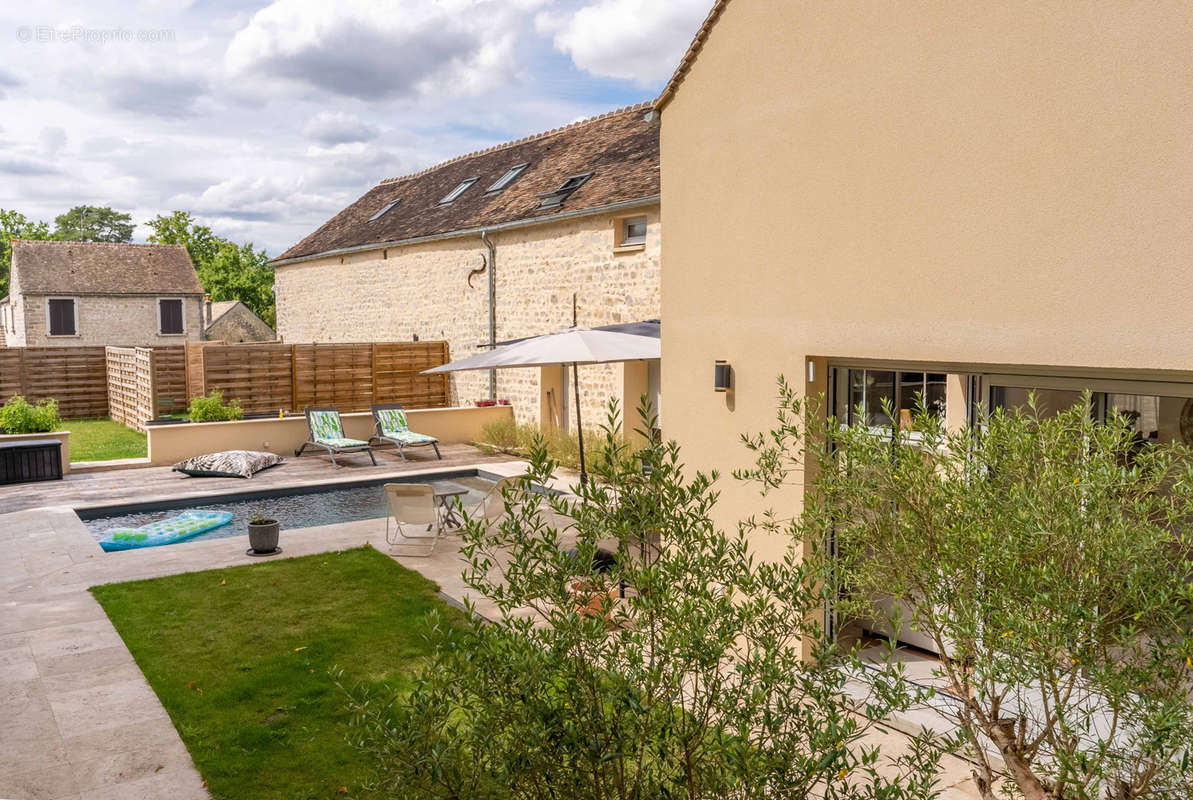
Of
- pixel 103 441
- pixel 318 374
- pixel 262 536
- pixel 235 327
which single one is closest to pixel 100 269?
pixel 235 327

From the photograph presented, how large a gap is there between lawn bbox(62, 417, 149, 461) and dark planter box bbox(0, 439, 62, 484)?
1.99 metres

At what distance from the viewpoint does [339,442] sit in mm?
17109

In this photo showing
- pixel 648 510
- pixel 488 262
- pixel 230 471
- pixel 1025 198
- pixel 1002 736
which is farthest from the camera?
pixel 488 262

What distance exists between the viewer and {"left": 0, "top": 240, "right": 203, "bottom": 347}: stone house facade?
35812 millimetres

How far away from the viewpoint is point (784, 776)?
237 centimetres

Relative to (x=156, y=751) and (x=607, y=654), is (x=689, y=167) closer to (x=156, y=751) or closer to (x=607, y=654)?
(x=607, y=654)

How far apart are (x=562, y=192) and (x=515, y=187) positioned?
10.4 ft

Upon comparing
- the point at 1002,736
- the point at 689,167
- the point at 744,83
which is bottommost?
the point at 1002,736

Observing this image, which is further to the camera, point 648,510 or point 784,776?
point 648,510

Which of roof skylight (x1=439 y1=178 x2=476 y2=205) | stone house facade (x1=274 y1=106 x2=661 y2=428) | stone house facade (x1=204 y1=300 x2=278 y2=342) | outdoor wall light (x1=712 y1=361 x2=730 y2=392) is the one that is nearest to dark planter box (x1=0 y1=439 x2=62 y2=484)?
stone house facade (x1=274 y1=106 x2=661 y2=428)

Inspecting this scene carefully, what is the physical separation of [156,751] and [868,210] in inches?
231

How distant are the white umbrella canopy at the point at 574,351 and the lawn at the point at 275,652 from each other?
2.67 meters

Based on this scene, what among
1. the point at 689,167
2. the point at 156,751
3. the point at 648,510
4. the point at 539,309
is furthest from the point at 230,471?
the point at 648,510

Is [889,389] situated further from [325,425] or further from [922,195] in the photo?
[325,425]
